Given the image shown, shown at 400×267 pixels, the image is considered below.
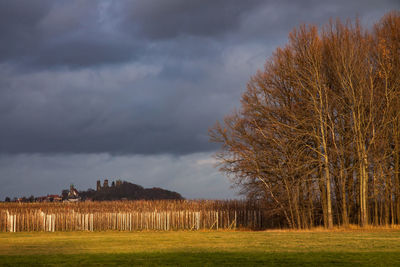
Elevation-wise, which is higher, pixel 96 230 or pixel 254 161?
pixel 254 161

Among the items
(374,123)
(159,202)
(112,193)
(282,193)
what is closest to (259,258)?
(282,193)

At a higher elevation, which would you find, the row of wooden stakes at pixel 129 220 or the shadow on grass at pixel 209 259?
the shadow on grass at pixel 209 259

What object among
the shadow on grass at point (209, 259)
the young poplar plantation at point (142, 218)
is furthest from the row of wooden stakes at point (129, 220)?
the shadow on grass at point (209, 259)

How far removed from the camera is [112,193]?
6875cm

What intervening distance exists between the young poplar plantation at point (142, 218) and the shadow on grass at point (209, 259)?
21.7 m

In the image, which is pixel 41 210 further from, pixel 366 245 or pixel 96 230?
pixel 366 245

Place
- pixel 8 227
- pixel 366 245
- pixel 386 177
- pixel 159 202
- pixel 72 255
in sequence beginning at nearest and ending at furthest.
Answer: pixel 72 255 < pixel 366 245 < pixel 386 177 < pixel 8 227 < pixel 159 202

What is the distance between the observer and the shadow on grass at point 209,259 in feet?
47.4

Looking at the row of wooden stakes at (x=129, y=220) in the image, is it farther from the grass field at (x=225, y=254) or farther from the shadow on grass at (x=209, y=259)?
the shadow on grass at (x=209, y=259)

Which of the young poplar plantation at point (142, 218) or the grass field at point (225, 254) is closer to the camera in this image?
the grass field at point (225, 254)

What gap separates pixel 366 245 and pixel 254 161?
14257mm

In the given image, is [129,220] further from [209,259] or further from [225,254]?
[209,259]

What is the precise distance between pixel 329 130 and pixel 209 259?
1945 centimetres

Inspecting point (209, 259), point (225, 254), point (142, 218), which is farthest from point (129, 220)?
point (209, 259)
